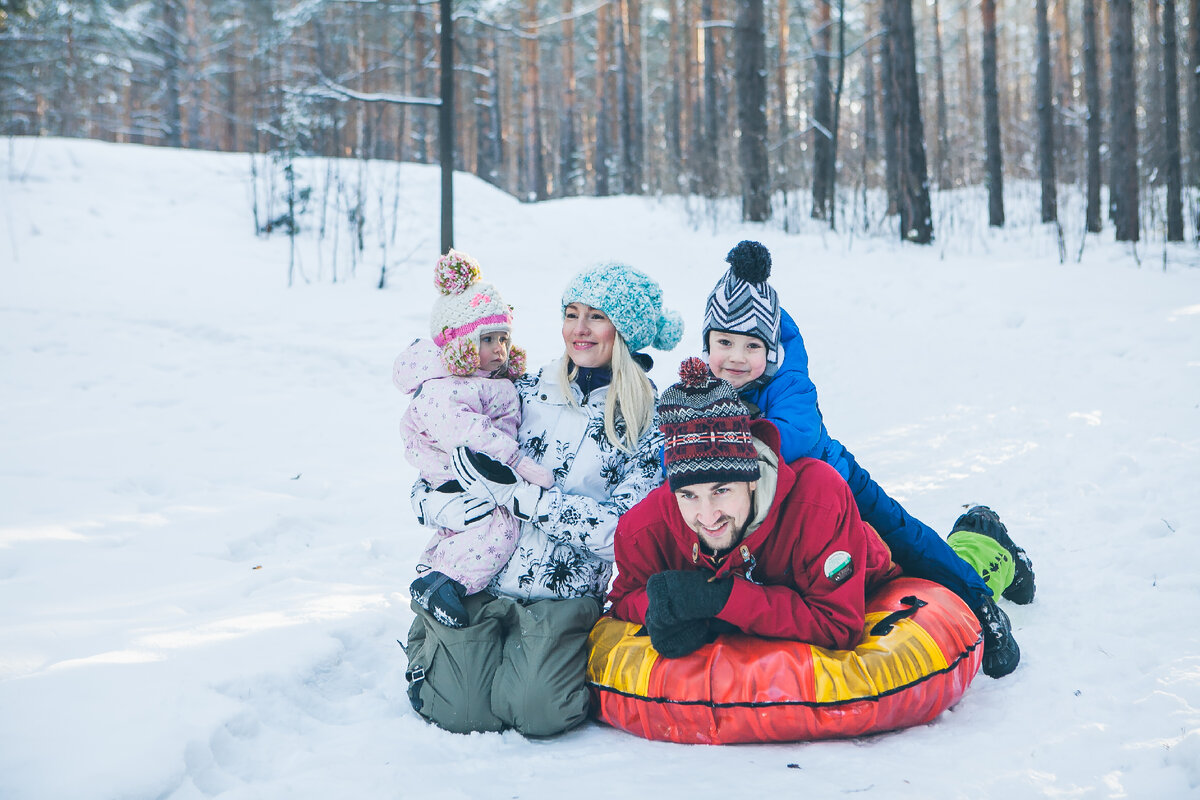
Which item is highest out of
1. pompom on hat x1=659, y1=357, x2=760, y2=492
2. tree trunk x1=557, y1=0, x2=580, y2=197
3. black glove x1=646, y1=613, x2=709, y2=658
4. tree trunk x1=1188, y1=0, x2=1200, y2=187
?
tree trunk x1=557, y1=0, x2=580, y2=197

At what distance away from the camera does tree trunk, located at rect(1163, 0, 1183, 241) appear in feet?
31.9

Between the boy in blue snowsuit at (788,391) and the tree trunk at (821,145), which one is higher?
the tree trunk at (821,145)

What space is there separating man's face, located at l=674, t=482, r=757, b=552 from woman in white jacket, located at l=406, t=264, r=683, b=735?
395 millimetres

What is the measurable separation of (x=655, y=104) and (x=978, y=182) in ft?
55.0

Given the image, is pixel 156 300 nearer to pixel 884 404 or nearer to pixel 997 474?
pixel 884 404

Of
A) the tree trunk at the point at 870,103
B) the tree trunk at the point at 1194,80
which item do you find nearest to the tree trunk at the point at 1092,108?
the tree trunk at the point at 1194,80

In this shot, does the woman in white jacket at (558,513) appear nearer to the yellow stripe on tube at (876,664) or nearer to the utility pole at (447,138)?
the yellow stripe on tube at (876,664)

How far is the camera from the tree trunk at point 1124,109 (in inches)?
389

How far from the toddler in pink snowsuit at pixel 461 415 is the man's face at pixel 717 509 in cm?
56

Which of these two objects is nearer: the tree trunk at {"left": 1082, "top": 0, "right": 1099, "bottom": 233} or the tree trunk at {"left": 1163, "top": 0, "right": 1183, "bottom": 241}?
the tree trunk at {"left": 1163, "top": 0, "right": 1183, "bottom": 241}

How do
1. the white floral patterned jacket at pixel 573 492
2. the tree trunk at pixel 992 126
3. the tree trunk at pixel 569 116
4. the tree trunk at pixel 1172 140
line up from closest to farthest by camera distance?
the white floral patterned jacket at pixel 573 492 < the tree trunk at pixel 1172 140 < the tree trunk at pixel 992 126 < the tree trunk at pixel 569 116

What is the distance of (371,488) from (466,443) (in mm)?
2403

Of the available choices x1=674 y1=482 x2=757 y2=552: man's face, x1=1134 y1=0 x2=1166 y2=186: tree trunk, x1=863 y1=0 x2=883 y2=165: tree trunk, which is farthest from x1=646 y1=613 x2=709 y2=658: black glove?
x1=863 y1=0 x2=883 y2=165: tree trunk

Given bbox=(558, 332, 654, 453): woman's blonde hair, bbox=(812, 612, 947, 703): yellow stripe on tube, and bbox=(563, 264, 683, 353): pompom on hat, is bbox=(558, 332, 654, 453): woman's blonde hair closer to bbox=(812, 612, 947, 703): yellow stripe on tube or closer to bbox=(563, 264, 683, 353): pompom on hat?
bbox=(563, 264, 683, 353): pompom on hat
